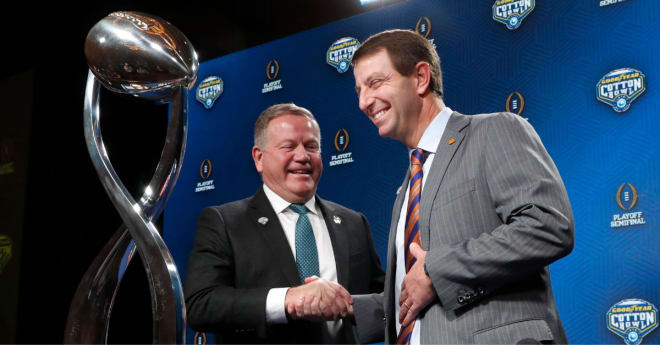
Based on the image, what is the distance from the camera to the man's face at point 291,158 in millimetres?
2457

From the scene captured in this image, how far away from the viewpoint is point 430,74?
6.32 ft

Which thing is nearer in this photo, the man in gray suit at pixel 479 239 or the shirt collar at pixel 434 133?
the man in gray suit at pixel 479 239

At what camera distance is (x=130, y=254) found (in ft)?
2.22

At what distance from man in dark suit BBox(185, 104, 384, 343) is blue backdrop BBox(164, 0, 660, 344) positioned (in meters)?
0.78

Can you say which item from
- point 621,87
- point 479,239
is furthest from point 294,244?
point 621,87

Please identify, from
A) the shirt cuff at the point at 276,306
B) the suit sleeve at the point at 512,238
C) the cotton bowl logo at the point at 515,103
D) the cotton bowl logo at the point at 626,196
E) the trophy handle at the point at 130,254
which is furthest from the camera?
the cotton bowl logo at the point at 515,103

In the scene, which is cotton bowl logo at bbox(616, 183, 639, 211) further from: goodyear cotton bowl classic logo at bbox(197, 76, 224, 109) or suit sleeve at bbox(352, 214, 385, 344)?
goodyear cotton bowl classic logo at bbox(197, 76, 224, 109)

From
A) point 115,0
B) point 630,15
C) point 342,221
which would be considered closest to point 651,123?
point 630,15

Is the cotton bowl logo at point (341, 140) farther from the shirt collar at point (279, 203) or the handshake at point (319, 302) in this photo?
the handshake at point (319, 302)

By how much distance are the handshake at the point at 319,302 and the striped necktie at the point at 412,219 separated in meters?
0.37

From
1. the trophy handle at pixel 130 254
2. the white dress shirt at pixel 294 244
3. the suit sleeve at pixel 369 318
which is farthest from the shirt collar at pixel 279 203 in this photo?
the trophy handle at pixel 130 254

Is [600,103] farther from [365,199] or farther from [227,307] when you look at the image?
[227,307]

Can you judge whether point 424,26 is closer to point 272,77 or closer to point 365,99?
point 272,77

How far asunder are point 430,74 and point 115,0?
3.23 meters
